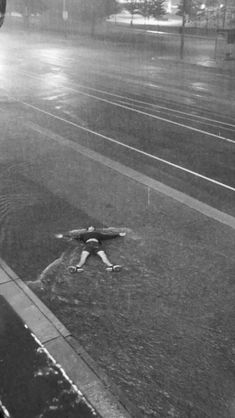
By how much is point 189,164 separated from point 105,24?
5865cm

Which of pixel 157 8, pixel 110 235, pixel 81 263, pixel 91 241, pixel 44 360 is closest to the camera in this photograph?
pixel 44 360

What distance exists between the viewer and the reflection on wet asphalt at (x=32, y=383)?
446cm

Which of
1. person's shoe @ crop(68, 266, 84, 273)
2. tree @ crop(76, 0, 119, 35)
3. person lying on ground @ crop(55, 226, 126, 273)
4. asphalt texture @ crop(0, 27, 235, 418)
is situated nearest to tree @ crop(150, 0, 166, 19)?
tree @ crop(76, 0, 119, 35)

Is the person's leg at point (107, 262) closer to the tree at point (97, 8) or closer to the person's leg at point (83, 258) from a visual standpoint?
the person's leg at point (83, 258)

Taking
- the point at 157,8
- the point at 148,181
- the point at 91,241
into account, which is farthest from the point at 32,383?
the point at 157,8

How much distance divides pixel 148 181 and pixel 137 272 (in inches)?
153

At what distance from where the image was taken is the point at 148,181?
10367 millimetres

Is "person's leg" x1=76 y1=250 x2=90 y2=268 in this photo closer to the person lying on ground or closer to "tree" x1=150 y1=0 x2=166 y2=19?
the person lying on ground

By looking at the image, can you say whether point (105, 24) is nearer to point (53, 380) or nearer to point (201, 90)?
point (201, 90)

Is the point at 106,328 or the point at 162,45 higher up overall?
the point at 162,45

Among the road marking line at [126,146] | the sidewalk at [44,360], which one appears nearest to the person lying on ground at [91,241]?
the sidewalk at [44,360]

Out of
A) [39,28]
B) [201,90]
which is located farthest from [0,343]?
[39,28]

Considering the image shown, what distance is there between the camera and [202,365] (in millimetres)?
5152

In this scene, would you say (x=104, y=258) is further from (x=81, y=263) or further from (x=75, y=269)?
(x=75, y=269)
